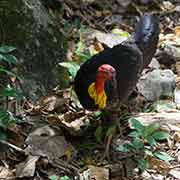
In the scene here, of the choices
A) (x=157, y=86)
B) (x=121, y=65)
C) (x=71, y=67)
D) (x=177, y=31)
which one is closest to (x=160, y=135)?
(x=121, y=65)

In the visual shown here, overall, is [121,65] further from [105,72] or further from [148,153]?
[148,153]

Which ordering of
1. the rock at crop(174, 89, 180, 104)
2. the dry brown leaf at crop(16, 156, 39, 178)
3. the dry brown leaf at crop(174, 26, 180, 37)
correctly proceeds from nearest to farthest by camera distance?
1. the dry brown leaf at crop(16, 156, 39, 178)
2. the rock at crop(174, 89, 180, 104)
3. the dry brown leaf at crop(174, 26, 180, 37)

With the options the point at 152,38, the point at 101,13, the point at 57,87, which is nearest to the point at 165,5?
the point at 101,13

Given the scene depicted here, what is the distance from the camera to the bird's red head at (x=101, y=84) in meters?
3.65

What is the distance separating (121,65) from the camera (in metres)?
4.12

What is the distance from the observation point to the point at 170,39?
5.57m

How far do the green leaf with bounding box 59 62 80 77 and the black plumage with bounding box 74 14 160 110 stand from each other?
32 cm

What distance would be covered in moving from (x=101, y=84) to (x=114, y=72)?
115 millimetres

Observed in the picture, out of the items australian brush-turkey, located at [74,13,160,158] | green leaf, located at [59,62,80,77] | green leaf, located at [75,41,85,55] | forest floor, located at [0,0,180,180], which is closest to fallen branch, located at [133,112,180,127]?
forest floor, located at [0,0,180,180]

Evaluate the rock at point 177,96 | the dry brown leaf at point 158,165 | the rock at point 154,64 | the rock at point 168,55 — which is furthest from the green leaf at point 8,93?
the rock at point 168,55

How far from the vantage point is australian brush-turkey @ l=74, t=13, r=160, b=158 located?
12.3 ft

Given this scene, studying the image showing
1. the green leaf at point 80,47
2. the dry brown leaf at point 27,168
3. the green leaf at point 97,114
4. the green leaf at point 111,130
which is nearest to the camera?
the dry brown leaf at point 27,168

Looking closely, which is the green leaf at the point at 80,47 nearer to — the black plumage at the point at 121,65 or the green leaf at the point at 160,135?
the black plumage at the point at 121,65

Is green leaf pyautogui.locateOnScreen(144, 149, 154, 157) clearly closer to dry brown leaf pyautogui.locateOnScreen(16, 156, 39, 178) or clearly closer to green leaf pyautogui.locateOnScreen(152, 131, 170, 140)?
green leaf pyautogui.locateOnScreen(152, 131, 170, 140)
